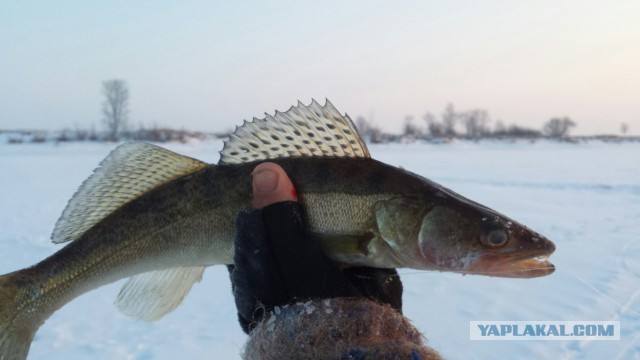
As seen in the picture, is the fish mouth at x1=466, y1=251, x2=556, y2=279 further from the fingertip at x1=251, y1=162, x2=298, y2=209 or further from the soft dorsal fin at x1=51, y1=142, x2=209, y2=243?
the soft dorsal fin at x1=51, y1=142, x2=209, y2=243

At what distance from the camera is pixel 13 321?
8.03 ft

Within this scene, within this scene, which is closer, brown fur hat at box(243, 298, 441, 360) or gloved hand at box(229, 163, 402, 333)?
brown fur hat at box(243, 298, 441, 360)

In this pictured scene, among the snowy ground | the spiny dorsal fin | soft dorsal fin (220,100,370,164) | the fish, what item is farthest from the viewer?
the snowy ground

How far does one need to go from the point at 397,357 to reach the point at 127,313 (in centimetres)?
169

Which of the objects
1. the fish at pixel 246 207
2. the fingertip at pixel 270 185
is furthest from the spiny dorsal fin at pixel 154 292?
the fingertip at pixel 270 185

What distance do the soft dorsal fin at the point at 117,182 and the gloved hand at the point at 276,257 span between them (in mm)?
491

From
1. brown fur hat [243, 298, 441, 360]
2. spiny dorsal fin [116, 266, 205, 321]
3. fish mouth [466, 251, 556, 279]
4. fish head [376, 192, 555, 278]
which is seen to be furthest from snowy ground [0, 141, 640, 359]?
spiny dorsal fin [116, 266, 205, 321]

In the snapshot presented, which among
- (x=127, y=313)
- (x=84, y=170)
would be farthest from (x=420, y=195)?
(x=84, y=170)

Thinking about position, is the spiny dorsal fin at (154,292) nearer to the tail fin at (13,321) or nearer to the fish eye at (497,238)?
the tail fin at (13,321)

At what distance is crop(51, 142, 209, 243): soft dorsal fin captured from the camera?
2.66 metres

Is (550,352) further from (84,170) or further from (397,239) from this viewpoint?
(84,170)

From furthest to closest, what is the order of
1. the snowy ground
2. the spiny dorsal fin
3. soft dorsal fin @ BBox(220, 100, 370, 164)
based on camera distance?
the snowy ground
the spiny dorsal fin
soft dorsal fin @ BBox(220, 100, 370, 164)

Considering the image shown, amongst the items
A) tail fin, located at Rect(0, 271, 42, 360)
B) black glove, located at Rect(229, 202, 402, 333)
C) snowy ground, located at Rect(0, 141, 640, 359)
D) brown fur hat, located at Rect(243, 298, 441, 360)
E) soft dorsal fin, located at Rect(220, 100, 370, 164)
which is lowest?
snowy ground, located at Rect(0, 141, 640, 359)

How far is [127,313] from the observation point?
9.17 ft
